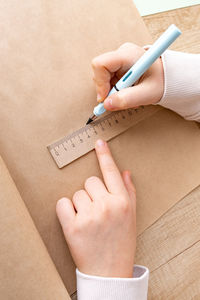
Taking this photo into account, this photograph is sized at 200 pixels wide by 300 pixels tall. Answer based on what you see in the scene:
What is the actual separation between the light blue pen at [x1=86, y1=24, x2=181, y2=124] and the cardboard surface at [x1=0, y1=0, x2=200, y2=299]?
50mm

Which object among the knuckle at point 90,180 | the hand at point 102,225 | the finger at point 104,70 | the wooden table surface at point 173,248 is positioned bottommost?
the wooden table surface at point 173,248

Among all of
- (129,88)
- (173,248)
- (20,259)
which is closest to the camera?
(20,259)

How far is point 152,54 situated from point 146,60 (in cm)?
2

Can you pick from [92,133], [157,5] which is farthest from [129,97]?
[157,5]

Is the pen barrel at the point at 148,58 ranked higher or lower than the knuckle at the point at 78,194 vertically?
higher

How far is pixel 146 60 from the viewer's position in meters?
0.46

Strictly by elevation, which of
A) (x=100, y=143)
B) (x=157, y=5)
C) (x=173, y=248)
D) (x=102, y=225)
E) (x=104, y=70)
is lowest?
(x=173, y=248)

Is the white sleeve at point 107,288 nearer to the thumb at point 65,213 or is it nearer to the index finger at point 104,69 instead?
the thumb at point 65,213

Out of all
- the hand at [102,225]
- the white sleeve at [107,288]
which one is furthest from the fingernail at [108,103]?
the white sleeve at [107,288]

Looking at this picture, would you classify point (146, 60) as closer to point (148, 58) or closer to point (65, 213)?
point (148, 58)

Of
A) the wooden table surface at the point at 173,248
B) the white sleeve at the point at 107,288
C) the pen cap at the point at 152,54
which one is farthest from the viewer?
the wooden table surface at the point at 173,248

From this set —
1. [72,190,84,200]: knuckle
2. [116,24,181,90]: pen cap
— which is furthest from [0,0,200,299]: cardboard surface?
[116,24,181,90]: pen cap

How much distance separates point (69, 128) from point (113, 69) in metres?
0.16

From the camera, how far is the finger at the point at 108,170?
0.58 meters
